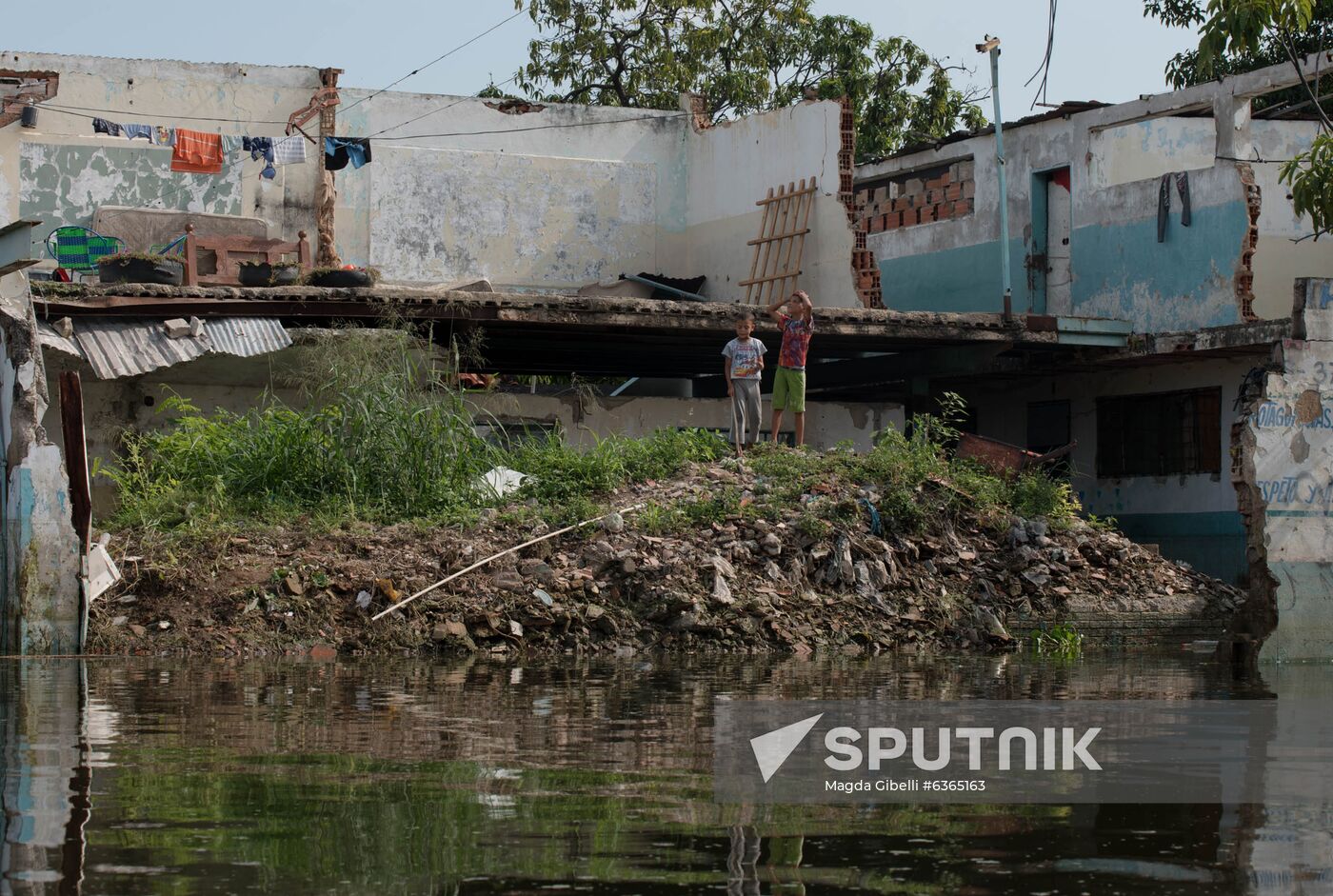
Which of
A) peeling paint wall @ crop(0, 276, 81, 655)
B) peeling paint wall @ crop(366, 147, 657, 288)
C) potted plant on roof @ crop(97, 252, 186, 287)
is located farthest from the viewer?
peeling paint wall @ crop(366, 147, 657, 288)

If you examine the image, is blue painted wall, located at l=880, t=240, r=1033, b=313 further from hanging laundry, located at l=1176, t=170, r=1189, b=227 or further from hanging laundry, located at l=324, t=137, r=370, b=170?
hanging laundry, located at l=324, t=137, r=370, b=170

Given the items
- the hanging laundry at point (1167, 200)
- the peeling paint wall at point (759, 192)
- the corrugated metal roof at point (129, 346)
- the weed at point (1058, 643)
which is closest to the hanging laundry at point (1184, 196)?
the hanging laundry at point (1167, 200)

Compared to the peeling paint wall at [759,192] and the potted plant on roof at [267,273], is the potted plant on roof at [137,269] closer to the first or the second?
the potted plant on roof at [267,273]

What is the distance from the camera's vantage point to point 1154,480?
2039 cm

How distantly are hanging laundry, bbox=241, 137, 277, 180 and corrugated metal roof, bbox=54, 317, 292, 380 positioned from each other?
656 cm

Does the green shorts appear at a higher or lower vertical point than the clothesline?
lower

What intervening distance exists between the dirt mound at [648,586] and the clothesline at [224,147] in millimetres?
9248

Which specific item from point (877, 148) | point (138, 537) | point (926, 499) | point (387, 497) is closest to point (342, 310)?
point (387, 497)

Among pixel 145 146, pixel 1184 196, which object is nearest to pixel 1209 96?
pixel 1184 196

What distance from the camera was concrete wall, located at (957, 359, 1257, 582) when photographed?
1930cm

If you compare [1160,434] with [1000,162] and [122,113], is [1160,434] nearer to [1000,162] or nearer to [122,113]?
[1000,162]

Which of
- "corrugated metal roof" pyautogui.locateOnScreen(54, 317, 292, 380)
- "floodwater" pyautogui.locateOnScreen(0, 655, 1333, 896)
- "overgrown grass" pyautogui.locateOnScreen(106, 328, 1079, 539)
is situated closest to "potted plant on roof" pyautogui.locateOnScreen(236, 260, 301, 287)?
"corrugated metal roof" pyautogui.locateOnScreen(54, 317, 292, 380)

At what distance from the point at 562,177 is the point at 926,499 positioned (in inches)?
440

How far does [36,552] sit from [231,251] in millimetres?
8917
